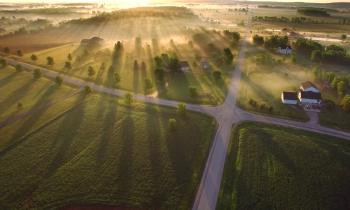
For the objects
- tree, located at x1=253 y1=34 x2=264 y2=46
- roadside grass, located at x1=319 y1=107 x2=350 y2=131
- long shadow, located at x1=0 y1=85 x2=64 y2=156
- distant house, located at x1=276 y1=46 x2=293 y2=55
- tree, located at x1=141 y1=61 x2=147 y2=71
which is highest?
tree, located at x1=253 y1=34 x2=264 y2=46

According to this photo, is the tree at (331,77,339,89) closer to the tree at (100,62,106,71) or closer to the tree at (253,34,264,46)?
the tree at (253,34,264,46)

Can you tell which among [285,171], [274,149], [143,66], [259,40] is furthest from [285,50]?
[285,171]

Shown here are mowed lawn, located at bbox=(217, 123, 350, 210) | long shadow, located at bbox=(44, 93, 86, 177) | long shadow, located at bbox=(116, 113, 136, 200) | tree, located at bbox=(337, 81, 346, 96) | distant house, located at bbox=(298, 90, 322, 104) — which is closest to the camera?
mowed lawn, located at bbox=(217, 123, 350, 210)

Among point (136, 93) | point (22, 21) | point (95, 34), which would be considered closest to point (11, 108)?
point (136, 93)

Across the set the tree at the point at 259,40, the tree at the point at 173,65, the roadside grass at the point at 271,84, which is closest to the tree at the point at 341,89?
the roadside grass at the point at 271,84

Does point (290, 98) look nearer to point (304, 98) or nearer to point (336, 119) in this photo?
point (304, 98)

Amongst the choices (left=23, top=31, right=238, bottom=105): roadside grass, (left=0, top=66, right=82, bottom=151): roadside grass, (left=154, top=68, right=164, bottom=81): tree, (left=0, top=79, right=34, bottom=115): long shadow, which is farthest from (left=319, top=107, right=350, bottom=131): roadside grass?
(left=0, top=79, right=34, bottom=115): long shadow
